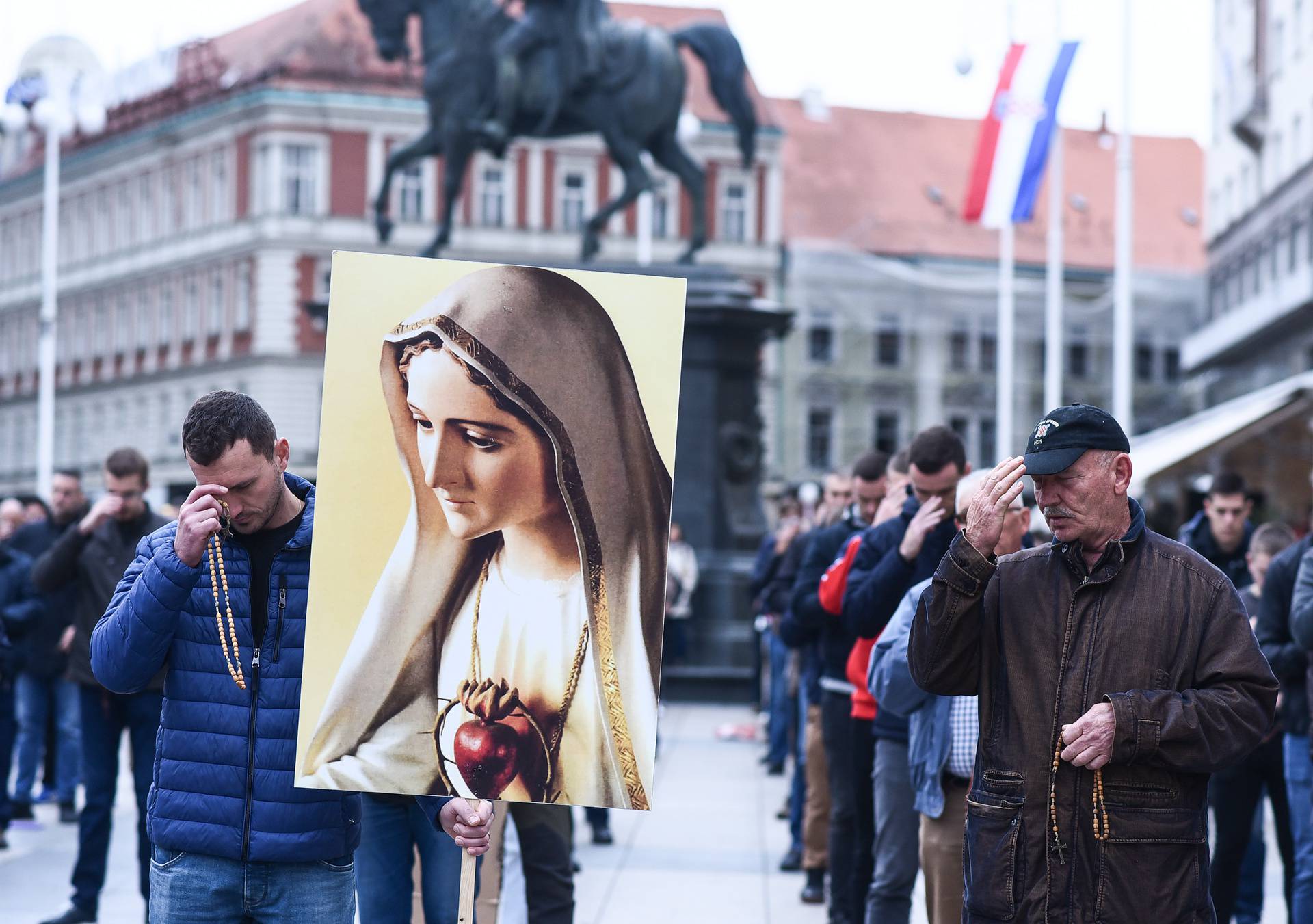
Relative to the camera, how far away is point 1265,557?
7527 millimetres

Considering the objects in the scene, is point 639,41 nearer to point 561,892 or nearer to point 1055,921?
point 561,892

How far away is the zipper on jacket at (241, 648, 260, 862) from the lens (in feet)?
13.1

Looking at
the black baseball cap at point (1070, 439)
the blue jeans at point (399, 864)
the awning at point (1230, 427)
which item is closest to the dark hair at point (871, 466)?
the blue jeans at point (399, 864)

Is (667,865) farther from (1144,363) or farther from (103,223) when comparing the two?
(103,223)

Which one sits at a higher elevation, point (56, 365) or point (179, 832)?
point (56, 365)

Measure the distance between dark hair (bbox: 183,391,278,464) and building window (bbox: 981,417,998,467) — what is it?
59.8 metres

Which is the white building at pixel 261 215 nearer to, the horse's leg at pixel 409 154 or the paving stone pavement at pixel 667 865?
the horse's leg at pixel 409 154

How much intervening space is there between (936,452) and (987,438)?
193 ft

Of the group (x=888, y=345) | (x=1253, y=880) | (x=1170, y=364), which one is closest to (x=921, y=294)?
(x=888, y=345)

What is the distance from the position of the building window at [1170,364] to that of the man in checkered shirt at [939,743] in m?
59.6

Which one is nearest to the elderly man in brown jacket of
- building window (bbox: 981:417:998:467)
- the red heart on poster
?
the red heart on poster

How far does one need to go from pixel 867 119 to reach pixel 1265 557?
6214 centimetres

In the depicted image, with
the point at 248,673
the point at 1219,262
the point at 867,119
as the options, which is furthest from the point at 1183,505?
the point at 867,119

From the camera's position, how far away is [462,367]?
13.7ft
